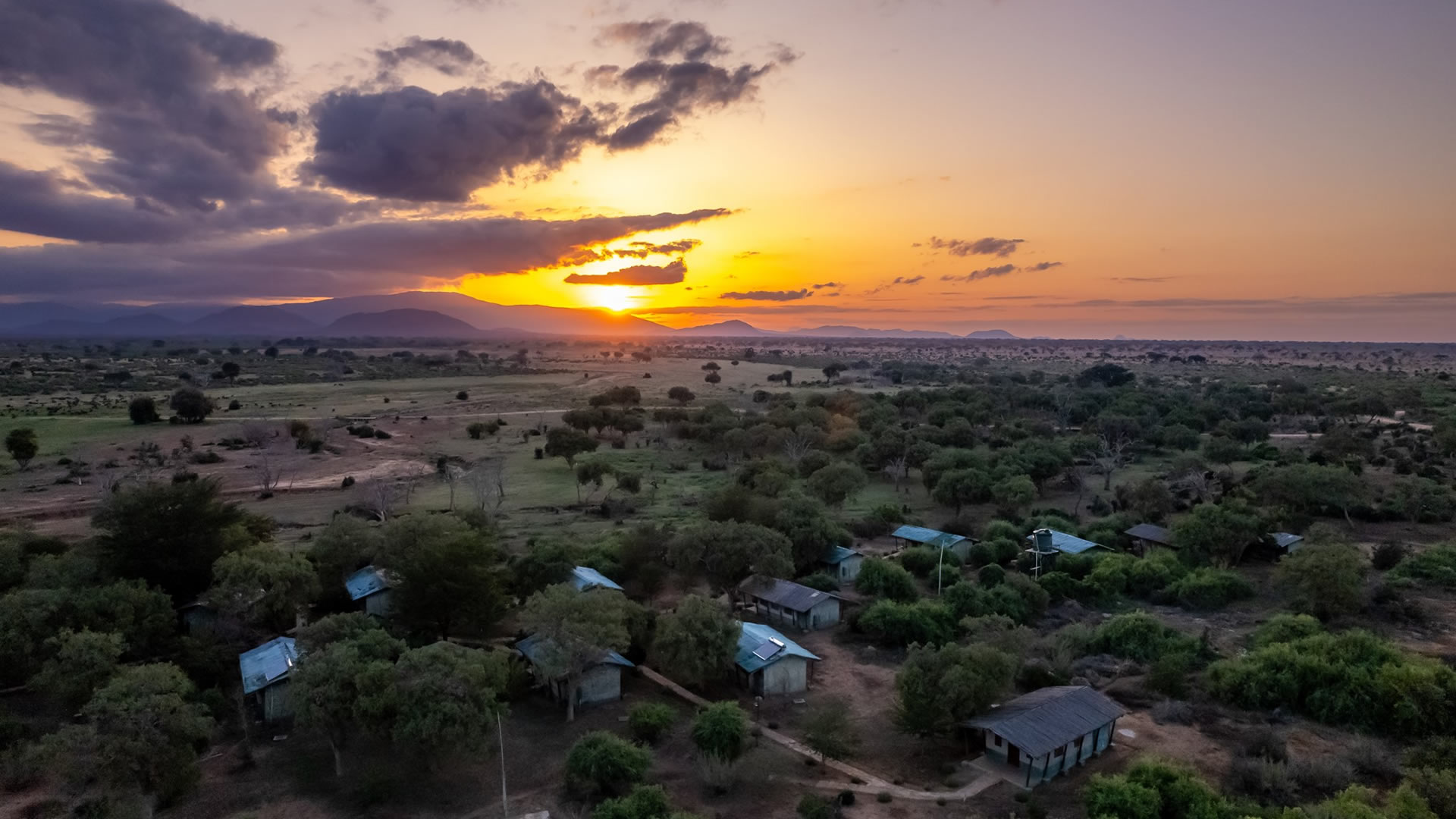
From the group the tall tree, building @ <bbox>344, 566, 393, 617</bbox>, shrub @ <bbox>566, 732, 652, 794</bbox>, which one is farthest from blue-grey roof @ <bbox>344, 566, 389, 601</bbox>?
shrub @ <bbox>566, 732, 652, 794</bbox>

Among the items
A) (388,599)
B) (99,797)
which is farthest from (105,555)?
(99,797)

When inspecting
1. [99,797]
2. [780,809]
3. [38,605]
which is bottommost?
[780,809]

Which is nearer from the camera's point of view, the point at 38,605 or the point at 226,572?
the point at 38,605

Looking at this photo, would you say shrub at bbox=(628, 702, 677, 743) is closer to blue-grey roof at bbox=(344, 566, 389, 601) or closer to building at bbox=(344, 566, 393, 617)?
building at bbox=(344, 566, 393, 617)

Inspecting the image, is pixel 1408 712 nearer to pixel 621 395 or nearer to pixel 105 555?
pixel 105 555

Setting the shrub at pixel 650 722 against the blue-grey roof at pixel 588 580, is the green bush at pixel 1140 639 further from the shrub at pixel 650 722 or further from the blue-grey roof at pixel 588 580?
the blue-grey roof at pixel 588 580

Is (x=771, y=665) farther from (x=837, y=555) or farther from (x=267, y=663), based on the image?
(x=267, y=663)

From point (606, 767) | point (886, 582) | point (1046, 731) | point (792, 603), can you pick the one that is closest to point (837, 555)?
point (886, 582)
